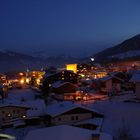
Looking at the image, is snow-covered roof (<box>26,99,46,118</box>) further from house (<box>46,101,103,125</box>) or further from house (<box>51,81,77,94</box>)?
house (<box>51,81,77,94</box>)

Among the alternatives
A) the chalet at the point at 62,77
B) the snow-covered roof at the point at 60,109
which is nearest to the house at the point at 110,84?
the chalet at the point at 62,77

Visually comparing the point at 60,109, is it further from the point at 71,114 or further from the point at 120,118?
the point at 120,118

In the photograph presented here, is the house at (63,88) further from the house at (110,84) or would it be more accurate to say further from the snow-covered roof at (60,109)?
the snow-covered roof at (60,109)

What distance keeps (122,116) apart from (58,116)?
3828mm

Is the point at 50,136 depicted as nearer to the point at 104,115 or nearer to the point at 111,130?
the point at 111,130

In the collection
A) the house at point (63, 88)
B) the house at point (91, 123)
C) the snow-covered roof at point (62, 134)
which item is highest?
the house at point (63, 88)

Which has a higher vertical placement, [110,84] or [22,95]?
[110,84]

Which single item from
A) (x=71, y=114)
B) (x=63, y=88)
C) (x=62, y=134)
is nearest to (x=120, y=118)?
(x=71, y=114)

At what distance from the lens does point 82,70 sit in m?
59.7

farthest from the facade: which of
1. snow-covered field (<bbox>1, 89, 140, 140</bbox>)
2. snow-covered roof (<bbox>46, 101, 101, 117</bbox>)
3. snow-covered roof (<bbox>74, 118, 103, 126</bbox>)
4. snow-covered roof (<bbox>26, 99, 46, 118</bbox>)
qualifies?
snow-covered roof (<bbox>74, 118, 103, 126</bbox>)

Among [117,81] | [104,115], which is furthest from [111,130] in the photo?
[117,81]

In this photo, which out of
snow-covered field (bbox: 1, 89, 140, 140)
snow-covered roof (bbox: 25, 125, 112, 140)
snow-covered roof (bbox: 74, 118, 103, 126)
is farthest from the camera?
snow-covered roof (bbox: 74, 118, 103, 126)

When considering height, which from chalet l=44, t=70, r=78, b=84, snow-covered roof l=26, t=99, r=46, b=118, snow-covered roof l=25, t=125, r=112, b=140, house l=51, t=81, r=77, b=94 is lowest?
snow-covered roof l=25, t=125, r=112, b=140

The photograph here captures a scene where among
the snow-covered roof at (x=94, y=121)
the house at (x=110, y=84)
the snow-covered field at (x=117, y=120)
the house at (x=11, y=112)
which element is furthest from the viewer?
the house at (x=110, y=84)
